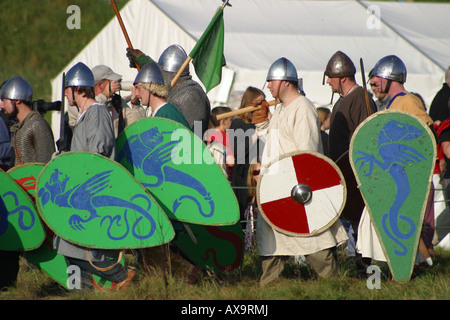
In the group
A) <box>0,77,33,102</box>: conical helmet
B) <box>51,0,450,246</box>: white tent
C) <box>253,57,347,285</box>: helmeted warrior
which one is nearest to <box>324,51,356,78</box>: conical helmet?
<box>253,57,347,285</box>: helmeted warrior

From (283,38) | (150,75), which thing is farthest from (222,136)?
(283,38)

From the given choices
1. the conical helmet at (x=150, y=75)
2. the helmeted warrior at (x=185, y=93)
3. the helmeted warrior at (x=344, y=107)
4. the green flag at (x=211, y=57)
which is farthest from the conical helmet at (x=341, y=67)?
the conical helmet at (x=150, y=75)

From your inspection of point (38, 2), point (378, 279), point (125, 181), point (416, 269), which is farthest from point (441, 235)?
point (38, 2)

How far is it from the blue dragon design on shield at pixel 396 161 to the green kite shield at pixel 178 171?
96 cm

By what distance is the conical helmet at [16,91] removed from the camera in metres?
6.01

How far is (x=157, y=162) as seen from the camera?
482cm

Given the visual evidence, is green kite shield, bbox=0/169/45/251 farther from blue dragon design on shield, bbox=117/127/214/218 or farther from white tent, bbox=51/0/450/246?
white tent, bbox=51/0/450/246

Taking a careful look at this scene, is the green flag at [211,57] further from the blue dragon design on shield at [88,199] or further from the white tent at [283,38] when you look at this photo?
the white tent at [283,38]

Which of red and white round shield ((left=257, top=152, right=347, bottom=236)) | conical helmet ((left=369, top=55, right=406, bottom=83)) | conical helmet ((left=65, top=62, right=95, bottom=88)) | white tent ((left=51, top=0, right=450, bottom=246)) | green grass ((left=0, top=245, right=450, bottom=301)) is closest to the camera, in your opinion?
green grass ((left=0, top=245, right=450, bottom=301))

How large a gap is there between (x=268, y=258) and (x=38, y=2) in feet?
50.3

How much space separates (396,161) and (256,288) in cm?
126

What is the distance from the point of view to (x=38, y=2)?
18672 millimetres

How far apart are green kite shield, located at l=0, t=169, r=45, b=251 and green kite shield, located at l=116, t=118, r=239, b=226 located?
2.40 ft

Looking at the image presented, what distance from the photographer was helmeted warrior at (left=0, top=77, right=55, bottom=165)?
19.2 feet
